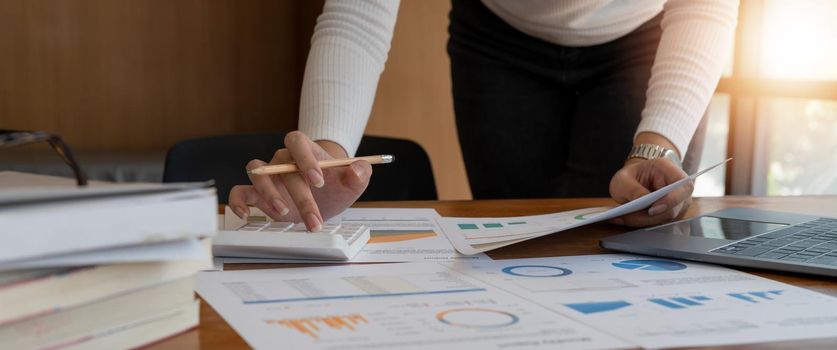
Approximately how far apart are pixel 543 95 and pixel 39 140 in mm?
1241

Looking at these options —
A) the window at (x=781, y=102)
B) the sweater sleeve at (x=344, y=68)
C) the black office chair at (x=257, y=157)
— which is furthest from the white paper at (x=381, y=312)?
the window at (x=781, y=102)

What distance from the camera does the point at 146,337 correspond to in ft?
1.71

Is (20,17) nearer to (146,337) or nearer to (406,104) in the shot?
(406,104)

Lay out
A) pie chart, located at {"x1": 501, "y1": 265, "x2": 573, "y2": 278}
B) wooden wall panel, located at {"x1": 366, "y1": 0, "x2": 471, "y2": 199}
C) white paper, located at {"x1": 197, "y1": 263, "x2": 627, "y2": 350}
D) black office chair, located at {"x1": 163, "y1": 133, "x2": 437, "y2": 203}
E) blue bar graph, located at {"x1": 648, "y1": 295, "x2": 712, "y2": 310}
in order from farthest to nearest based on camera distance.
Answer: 1. wooden wall panel, located at {"x1": 366, "y1": 0, "x2": 471, "y2": 199}
2. black office chair, located at {"x1": 163, "y1": 133, "x2": 437, "y2": 203}
3. pie chart, located at {"x1": 501, "y1": 265, "x2": 573, "y2": 278}
4. blue bar graph, located at {"x1": 648, "y1": 295, "x2": 712, "y2": 310}
5. white paper, located at {"x1": 197, "y1": 263, "x2": 627, "y2": 350}

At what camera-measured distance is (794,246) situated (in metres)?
0.86

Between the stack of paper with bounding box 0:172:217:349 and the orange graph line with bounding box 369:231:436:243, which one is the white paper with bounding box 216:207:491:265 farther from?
the stack of paper with bounding box 0:172:217:349

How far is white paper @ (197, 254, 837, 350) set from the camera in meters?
0.55

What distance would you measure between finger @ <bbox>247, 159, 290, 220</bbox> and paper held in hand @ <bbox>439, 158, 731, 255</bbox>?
0.18 m

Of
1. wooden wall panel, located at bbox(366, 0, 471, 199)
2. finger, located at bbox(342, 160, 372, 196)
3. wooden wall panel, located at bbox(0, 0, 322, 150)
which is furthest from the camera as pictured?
wooden wall panel, located at bbox(366, 0, 471, 199)

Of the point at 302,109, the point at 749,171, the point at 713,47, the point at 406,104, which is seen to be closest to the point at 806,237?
the point at 713,47

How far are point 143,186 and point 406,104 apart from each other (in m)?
3.20

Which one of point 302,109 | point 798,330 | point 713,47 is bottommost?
point 798,330

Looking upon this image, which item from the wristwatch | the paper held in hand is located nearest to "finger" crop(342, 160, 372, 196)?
the paper held in hand

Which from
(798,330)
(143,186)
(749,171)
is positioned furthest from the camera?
(749,171)
